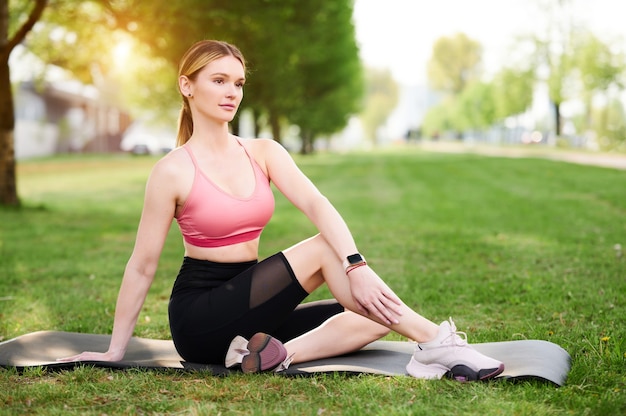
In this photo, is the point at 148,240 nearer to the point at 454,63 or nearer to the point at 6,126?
the point at 6,126

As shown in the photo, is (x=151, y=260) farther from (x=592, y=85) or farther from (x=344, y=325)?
(x=592, y=85)

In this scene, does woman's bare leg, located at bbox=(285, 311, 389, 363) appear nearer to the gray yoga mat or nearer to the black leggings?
the gray yoga mat

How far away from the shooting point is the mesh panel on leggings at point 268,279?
3449 mm

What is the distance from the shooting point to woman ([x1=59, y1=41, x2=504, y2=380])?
11.2 feet

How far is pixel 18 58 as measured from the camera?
1767cm

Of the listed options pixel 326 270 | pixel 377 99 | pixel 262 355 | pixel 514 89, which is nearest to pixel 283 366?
pixel 262 355

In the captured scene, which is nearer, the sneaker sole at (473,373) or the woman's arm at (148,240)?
the sneaker sole at (473,373)

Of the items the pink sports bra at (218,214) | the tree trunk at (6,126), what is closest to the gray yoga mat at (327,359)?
the pink sports bra at (218,214)

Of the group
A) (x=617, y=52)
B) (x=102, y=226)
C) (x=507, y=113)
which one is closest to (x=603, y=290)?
(x=102, y=226)

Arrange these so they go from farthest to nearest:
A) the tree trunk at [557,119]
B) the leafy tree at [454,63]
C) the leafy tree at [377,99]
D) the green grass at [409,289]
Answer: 1. the leafy tree at [377,99]
2. the leafy tree at [454,63]
3. the tree trunk at [557,119]
4. the green grass at [409,289]

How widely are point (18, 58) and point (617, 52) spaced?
32303mm

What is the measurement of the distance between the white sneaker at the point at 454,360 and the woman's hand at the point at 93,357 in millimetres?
1607

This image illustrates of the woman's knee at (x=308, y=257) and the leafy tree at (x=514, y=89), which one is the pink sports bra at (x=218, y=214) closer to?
the woman's knee at (x=308, y=257)

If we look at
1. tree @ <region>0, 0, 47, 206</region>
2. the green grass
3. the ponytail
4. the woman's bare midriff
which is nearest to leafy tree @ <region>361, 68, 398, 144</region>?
the green grass
